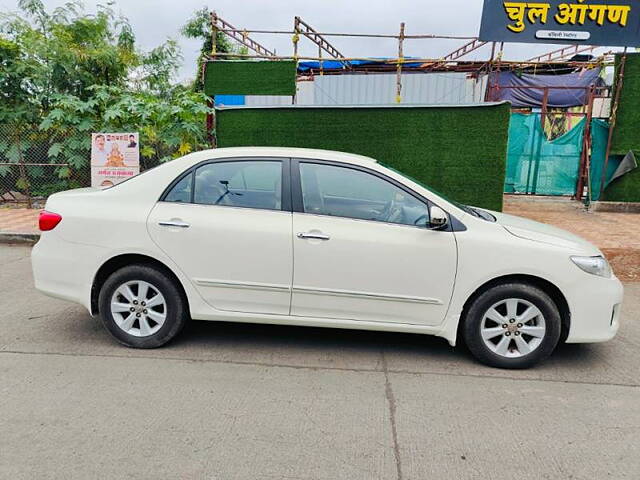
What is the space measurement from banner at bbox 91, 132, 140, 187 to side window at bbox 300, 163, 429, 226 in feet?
20.0

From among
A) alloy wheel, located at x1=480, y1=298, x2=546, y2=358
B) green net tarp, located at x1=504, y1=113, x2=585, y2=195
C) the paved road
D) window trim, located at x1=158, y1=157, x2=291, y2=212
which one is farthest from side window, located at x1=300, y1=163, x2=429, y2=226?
green net tarp, located at x1=504, y1=113, x2=585, y2=195

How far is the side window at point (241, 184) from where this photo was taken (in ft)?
12.7

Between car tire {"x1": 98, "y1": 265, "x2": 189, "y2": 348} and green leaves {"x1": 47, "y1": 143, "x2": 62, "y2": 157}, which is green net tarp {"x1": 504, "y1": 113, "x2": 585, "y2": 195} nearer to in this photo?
car tire {"x1": 98, "y1": 265, "x2": 189, "y2": 348}

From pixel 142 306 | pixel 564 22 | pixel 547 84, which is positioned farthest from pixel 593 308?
pixel 547 84

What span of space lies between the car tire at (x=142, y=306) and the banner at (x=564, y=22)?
8658mm

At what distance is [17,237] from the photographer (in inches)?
308

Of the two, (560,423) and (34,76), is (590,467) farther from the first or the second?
(34,76)

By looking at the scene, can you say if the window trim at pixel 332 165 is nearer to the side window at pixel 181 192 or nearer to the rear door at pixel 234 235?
the rear door at pixel 234 235

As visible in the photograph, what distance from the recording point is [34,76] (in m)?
10.3

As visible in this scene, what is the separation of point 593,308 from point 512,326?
1.91 ft

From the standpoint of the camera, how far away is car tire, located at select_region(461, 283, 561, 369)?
3621mm

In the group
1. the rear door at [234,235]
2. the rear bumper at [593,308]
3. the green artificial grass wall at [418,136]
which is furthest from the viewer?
the green artificial grass wall at [418,136]

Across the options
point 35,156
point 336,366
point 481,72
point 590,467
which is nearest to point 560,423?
point 590,467

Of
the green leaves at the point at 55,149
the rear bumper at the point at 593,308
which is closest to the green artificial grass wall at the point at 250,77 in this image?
the green leaves at the point at 55,149
